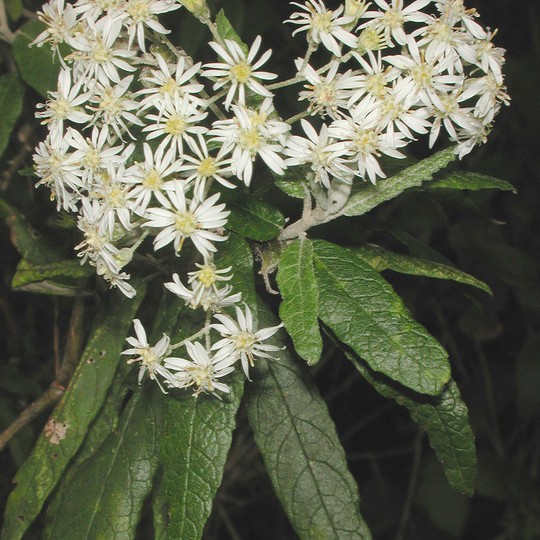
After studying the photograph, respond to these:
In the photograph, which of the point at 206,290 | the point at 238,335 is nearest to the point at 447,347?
the point at 238,335

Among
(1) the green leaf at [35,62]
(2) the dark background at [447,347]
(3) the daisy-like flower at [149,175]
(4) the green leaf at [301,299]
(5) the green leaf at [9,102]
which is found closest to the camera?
(4) the green leaf at [301,299]

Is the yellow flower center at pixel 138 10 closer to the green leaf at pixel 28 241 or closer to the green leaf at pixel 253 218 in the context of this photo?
the green leaf at pixel 253 218

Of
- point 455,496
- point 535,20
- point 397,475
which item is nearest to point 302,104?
point 535,20

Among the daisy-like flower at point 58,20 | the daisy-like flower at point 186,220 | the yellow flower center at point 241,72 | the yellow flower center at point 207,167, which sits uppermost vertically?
the daisy-like flower at point 58,20

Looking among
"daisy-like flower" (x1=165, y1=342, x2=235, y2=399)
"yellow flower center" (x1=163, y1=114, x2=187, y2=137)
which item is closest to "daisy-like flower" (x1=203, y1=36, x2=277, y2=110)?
"yellow flower center" (x1=163, y1=114, x2=187, y2=137)

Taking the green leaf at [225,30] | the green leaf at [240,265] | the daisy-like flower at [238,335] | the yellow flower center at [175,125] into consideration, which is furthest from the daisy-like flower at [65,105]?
the daisy-like flower at [238,335]

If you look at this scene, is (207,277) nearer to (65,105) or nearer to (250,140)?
(250,140)

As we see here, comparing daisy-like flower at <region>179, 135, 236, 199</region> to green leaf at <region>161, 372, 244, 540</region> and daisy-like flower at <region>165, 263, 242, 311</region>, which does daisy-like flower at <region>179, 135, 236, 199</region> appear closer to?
daisy-like flower at <region>165, 263, 242, 311</region>

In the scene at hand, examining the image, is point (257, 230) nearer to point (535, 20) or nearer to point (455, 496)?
point (455, 496)
